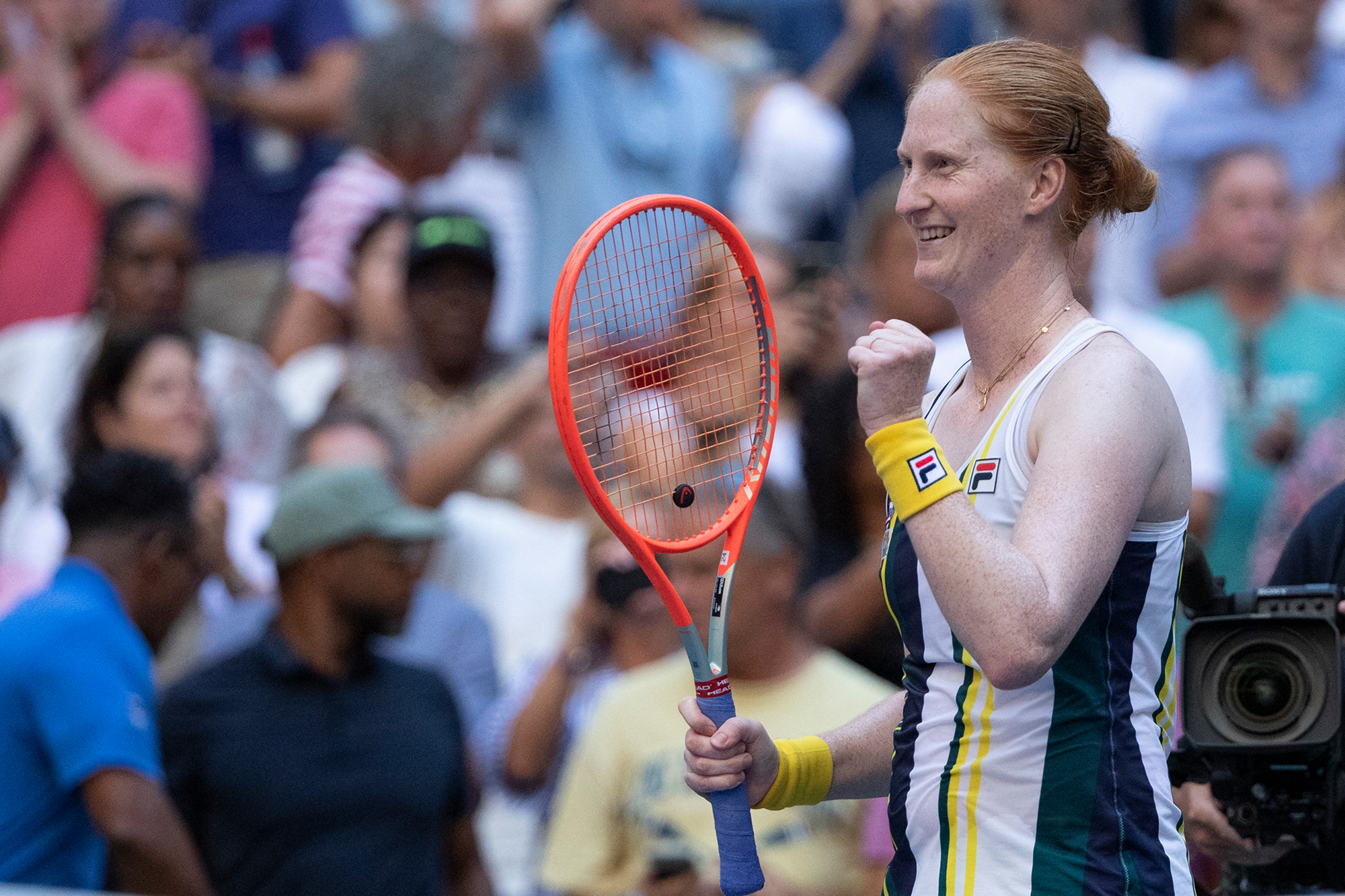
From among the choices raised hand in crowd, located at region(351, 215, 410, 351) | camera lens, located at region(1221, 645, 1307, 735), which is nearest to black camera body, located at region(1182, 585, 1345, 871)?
camera lens, located at region(1221, 645, 1307, 735)

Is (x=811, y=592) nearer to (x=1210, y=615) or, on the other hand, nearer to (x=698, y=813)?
(x=698, y=813)

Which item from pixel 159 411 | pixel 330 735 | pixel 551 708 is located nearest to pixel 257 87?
pixel 159 411

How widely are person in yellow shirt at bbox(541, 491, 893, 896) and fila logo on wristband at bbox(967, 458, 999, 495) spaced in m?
1.96

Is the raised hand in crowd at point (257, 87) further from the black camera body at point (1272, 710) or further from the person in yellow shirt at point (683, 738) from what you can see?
the black camera body at point (1272, 710)

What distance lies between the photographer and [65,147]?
22.5 ft

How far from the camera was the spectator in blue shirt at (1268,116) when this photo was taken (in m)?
6.41

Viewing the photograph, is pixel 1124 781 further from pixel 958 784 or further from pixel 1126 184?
pixel 1126 184

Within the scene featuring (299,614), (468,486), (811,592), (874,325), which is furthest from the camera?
(468,486)

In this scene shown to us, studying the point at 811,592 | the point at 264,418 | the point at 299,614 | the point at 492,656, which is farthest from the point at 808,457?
the point at 264,418

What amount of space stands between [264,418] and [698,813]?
2821 millimetres

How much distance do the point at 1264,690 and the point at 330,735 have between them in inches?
97.4

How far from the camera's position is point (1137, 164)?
7.41 ft

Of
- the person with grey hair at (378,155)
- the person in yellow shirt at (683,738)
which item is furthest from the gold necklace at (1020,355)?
the person with grey hair at (378,155)

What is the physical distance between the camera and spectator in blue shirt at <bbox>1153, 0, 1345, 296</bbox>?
6.41 metres
